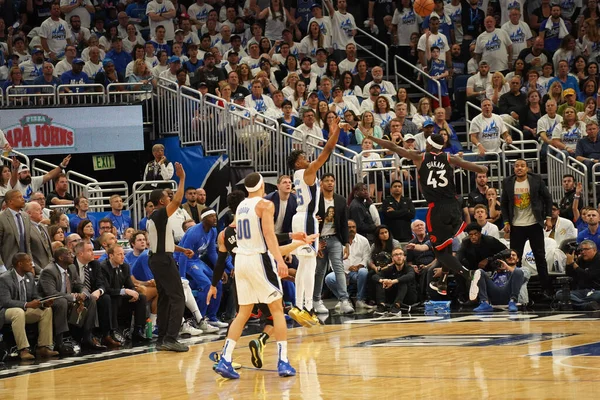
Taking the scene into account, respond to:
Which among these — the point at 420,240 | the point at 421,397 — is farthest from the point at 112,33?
the point at 421,397

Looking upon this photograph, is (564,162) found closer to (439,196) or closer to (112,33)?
(439,196)

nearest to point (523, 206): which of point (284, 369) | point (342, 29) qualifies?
point (284, 369)

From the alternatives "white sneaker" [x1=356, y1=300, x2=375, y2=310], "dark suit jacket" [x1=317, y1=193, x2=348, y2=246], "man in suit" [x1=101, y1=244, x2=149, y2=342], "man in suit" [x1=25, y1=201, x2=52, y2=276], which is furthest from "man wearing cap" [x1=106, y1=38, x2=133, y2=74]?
"man in suit" [x1=101, y1=244, x2=149, y2=342]

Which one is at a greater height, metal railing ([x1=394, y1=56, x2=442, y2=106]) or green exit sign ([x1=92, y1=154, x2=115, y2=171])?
metal railing ([x1=394, y1=56, x2=442, y2=106])

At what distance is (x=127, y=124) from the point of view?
21.8m

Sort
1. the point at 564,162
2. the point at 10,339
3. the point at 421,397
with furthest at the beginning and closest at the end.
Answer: the point at 564,162, the point at 10,339, the point at 421,397

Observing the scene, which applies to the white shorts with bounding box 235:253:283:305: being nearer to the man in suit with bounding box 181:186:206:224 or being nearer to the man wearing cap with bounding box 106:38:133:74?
the man in suit with bounding box 181:186:206:224

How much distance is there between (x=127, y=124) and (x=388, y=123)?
5.06m

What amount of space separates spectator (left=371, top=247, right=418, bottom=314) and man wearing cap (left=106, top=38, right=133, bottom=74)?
8.50 meters

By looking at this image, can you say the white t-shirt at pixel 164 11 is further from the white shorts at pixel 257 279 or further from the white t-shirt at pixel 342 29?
the white shorts at pixel 257 279

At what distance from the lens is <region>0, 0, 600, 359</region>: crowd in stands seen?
1539 cm

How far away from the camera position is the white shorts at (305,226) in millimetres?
14750

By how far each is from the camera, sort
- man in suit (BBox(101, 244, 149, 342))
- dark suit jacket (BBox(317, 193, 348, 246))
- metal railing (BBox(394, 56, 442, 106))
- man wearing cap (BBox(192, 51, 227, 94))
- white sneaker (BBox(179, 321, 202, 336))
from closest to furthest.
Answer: man in suit (BBox(101, 244, 149, 342)) → white sneaker (BBox(179, 321, 202, 336)) → dark suit jacket (BBox(317, 193, 348, 246)) → man wearing cap (BBox(192, 51, 227, 94)) → metal railing (BBox(394, 56, 442, 106))

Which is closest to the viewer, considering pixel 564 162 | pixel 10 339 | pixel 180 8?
pixel 10 339
